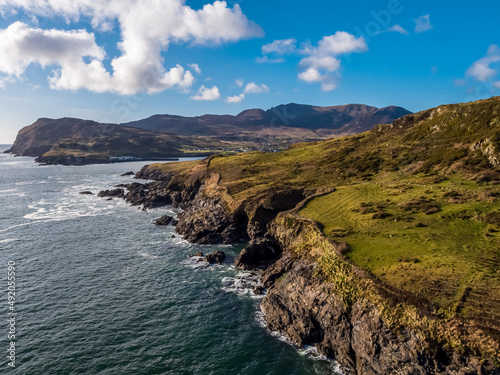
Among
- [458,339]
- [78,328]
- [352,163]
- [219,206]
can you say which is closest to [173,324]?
[78,328]

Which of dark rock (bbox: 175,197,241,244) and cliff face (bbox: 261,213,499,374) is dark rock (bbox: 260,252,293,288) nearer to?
cliff face (bbox: 261,213,499,374)

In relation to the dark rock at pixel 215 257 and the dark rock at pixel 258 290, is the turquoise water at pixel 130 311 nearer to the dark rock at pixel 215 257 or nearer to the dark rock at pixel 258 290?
the dark rock at pixel 258 290

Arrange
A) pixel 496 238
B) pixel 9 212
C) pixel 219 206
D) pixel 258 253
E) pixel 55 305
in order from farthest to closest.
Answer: pixel 9 212
pixel 219 206
pixel 258 253
pixel 55 305
pixel 496 238

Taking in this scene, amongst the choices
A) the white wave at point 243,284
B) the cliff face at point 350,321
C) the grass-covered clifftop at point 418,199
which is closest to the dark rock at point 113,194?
the grass-covered clifftop at point 418,199

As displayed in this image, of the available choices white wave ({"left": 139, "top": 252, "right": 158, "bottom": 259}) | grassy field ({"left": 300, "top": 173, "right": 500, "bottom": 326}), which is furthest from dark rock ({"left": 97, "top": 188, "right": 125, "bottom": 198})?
grassy field ({"left": 300, "top": 173, "right": 500, "bottom": 326})

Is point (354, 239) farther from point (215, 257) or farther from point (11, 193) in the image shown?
point (11, 193)

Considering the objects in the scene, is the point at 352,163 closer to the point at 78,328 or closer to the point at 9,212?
the point at 78,328
